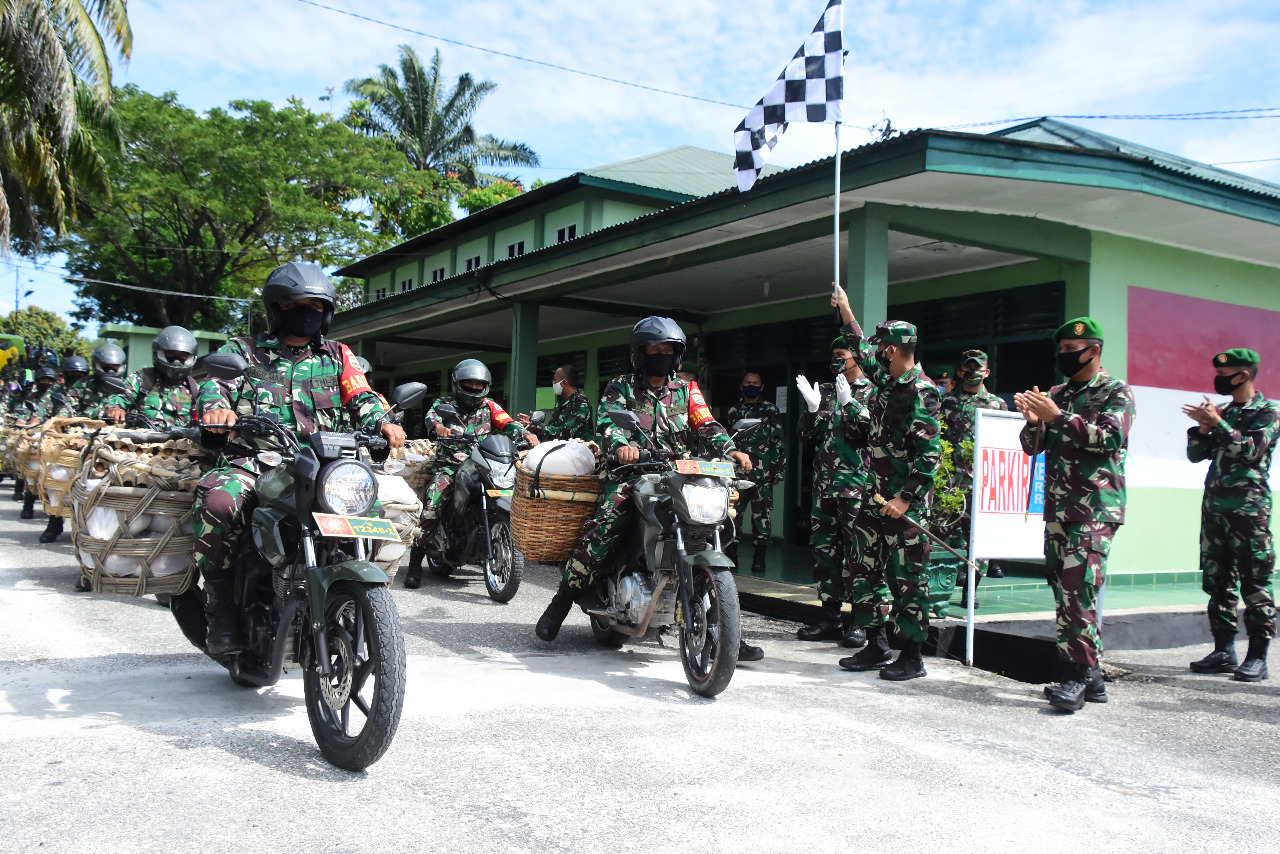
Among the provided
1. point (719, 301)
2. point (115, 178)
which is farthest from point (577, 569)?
point (115, 178)

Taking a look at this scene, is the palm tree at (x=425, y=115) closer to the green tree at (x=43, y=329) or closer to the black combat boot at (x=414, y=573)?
the green tree at (x=43, y=329)

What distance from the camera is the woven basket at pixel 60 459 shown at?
762cm

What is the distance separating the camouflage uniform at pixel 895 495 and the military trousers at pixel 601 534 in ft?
4.94

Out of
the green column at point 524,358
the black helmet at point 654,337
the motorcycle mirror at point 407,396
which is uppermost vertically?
the green column at point 524,358

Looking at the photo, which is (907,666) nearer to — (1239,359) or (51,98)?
(1239,359)

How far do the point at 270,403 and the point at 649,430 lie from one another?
216cm

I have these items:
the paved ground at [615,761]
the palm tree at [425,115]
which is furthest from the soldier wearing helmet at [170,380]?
the palm tree at [425,115]

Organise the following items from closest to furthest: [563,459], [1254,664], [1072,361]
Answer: [1072,361], [563,459], [1254,664]

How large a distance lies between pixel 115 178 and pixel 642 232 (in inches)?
955

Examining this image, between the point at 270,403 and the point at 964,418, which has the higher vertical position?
the point at 964,418

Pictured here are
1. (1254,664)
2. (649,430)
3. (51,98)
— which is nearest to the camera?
(649,430)

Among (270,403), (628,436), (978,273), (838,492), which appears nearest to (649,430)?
(628,436)

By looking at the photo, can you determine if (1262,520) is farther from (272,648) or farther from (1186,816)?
(272,648)

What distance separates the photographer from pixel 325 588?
352 cm
